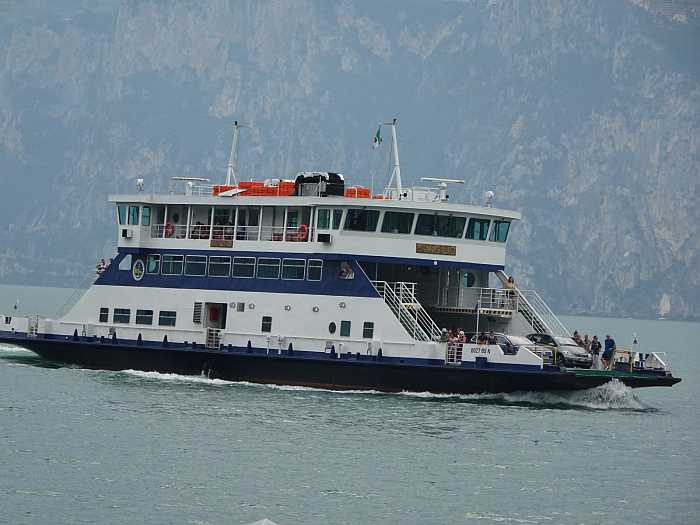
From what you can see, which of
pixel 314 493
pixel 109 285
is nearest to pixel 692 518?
pixel 314 493

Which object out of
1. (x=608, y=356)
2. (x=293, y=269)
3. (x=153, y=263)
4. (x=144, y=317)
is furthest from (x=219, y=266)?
(x=608, y=356)

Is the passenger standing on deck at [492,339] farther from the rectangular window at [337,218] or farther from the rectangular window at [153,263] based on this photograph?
the rectangular window at [153,263]

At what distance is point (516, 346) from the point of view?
4516cm

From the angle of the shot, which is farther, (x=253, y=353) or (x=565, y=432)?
(x=253, y=353)

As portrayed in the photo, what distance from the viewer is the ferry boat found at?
45.3 meters

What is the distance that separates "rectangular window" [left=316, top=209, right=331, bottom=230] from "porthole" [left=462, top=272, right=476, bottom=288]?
5.30m

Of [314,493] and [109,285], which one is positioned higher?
[109,285]

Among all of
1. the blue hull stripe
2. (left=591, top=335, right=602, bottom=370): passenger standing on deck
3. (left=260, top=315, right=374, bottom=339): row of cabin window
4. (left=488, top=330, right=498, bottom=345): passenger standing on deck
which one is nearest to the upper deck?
(left=260, top=315, right=374, bottom=339): row of cabin window

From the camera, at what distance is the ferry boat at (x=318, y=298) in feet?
149

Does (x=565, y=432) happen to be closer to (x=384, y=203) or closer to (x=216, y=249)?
(x=384, y=203)

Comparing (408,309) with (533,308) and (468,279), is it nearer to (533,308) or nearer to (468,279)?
(468,279)

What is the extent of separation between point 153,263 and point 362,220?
8.28m

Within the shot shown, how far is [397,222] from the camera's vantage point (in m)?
47.0

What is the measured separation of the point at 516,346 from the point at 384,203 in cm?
624
